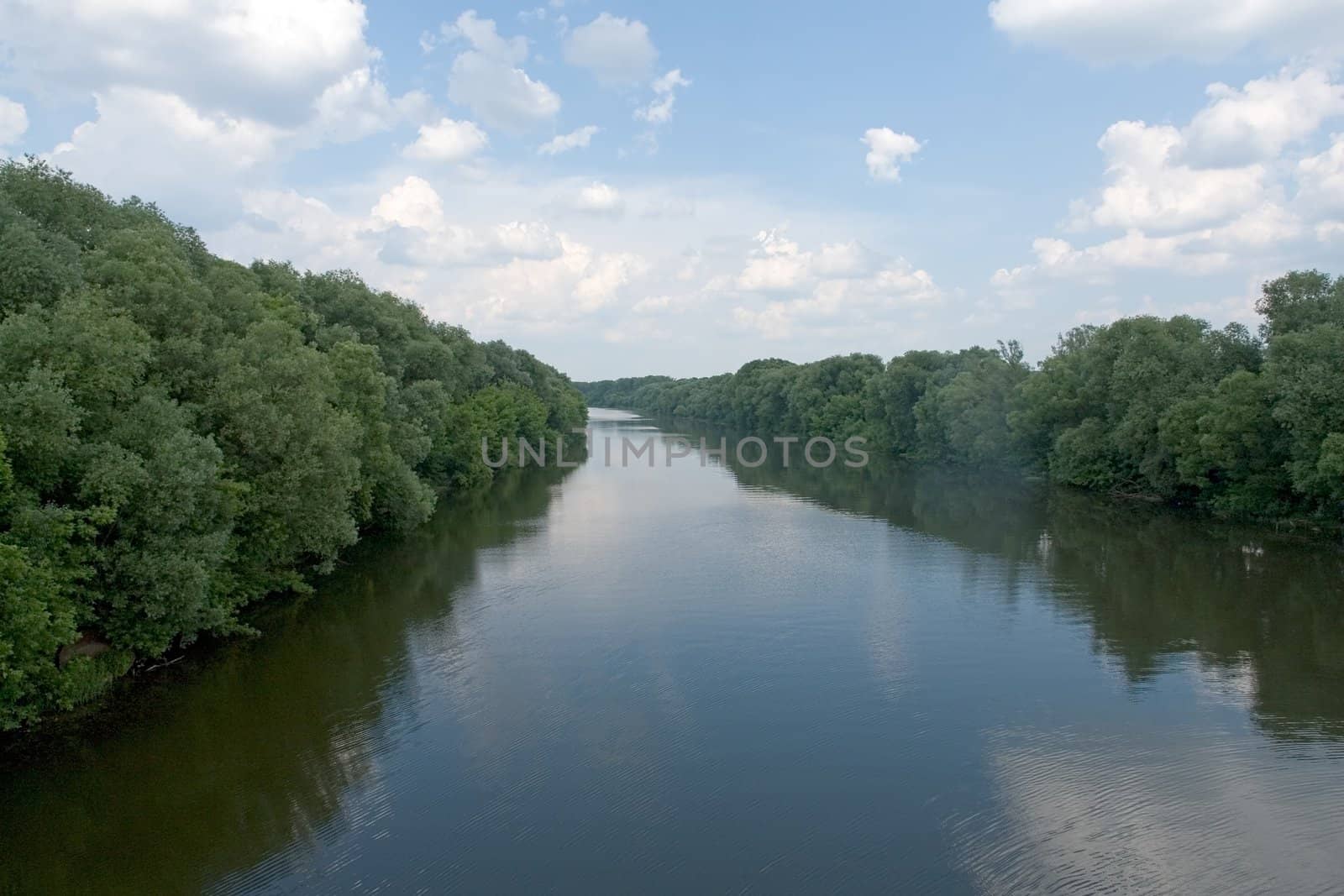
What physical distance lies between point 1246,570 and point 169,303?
32503 mm

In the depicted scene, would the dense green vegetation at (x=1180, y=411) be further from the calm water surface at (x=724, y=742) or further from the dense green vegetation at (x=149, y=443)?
the dense green vegetation at (x=149, y=443)

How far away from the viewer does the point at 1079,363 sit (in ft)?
174

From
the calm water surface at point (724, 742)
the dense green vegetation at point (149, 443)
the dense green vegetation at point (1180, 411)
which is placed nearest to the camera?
the calm water surface at point (724, 742)

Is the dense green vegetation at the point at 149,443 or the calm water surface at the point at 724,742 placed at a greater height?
the dense green vegetation at the point at 149,443

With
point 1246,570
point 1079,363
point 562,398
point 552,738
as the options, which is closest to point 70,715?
A: point 552,738

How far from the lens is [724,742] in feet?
52.8

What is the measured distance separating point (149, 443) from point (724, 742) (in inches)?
490

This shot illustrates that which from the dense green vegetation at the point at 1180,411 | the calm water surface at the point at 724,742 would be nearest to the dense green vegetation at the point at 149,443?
the calm water surface at the point at 724,742

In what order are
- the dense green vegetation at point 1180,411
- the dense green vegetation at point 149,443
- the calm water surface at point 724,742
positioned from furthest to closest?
the dense green vegetation at point 1180,411 < the dense green vegetation at point 149,443 < the calm water surface at point 724,742

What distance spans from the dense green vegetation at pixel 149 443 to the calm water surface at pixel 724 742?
1.88 m

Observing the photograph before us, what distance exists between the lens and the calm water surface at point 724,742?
12.3 m

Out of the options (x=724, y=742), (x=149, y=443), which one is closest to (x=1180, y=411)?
(x=724, y=742)

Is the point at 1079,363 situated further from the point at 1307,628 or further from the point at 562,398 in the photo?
the point at 562,398

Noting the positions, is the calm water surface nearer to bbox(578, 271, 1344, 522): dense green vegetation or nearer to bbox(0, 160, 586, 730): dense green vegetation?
bbox(0, 160, 586, 730): dense green vegetation
